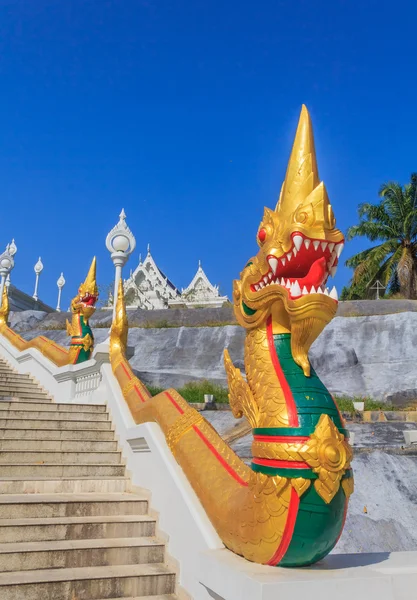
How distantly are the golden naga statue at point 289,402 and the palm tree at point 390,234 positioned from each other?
22.6m

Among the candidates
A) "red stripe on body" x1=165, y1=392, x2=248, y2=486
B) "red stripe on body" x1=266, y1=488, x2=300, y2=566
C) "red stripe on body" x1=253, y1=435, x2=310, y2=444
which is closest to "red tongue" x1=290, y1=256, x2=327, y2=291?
"red stripe on body" x1=253, y1=435, x2=310, y2=444

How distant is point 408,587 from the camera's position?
2.36 meters

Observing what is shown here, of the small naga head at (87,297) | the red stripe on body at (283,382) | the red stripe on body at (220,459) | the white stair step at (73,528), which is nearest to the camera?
the red stripe on body at (283,382)

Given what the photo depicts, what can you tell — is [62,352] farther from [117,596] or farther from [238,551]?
[238,551]

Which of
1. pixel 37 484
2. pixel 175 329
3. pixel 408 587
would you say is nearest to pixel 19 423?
pixel 37 484

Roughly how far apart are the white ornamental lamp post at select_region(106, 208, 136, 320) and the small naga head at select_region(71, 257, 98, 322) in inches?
51.4

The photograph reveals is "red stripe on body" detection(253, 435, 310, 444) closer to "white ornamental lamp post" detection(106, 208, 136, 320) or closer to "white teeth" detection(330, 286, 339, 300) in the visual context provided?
"white teeth" detection(330, 286, 339, 300)

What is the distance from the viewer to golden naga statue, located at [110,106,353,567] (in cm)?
221

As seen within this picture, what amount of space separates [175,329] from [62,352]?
33.6 feet

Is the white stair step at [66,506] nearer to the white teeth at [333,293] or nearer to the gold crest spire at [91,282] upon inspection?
the white teeth at [333,293]

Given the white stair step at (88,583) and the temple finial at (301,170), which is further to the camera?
the white stair step at (88,583)

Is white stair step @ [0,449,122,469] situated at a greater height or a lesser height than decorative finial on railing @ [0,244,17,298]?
lesser

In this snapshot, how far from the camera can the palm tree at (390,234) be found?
24.2 metres

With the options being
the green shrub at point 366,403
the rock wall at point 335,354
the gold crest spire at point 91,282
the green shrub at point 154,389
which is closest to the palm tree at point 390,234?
the rock wall at point 335,354
